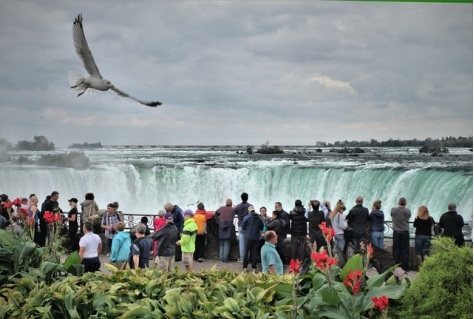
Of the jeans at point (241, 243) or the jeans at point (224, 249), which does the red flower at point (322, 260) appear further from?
the jeans at point (224, 249)

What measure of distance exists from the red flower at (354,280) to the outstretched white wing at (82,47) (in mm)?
6515

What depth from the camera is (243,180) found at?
1903 cm

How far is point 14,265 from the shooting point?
3816mm

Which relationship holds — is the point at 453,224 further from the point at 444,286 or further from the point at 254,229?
the point at 444,286

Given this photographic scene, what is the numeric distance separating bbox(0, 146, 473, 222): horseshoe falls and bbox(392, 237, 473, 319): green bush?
12961 mm

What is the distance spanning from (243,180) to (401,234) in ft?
37.3

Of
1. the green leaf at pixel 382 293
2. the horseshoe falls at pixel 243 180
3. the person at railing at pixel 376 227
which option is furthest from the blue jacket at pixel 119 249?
the horseshoe falls at pixel 243 180

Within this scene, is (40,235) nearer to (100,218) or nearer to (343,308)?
(100,218)

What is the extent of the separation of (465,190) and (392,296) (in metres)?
12.9

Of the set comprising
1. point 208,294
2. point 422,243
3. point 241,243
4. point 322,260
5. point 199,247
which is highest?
point 322,260

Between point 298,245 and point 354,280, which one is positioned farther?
point 298,245

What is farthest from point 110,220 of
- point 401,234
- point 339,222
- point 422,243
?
point 422,243

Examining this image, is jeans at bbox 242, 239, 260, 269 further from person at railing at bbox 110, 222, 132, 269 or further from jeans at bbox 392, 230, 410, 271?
person at railing at bbox 110, 222, 132, 269

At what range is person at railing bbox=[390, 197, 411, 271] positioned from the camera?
307 inches
